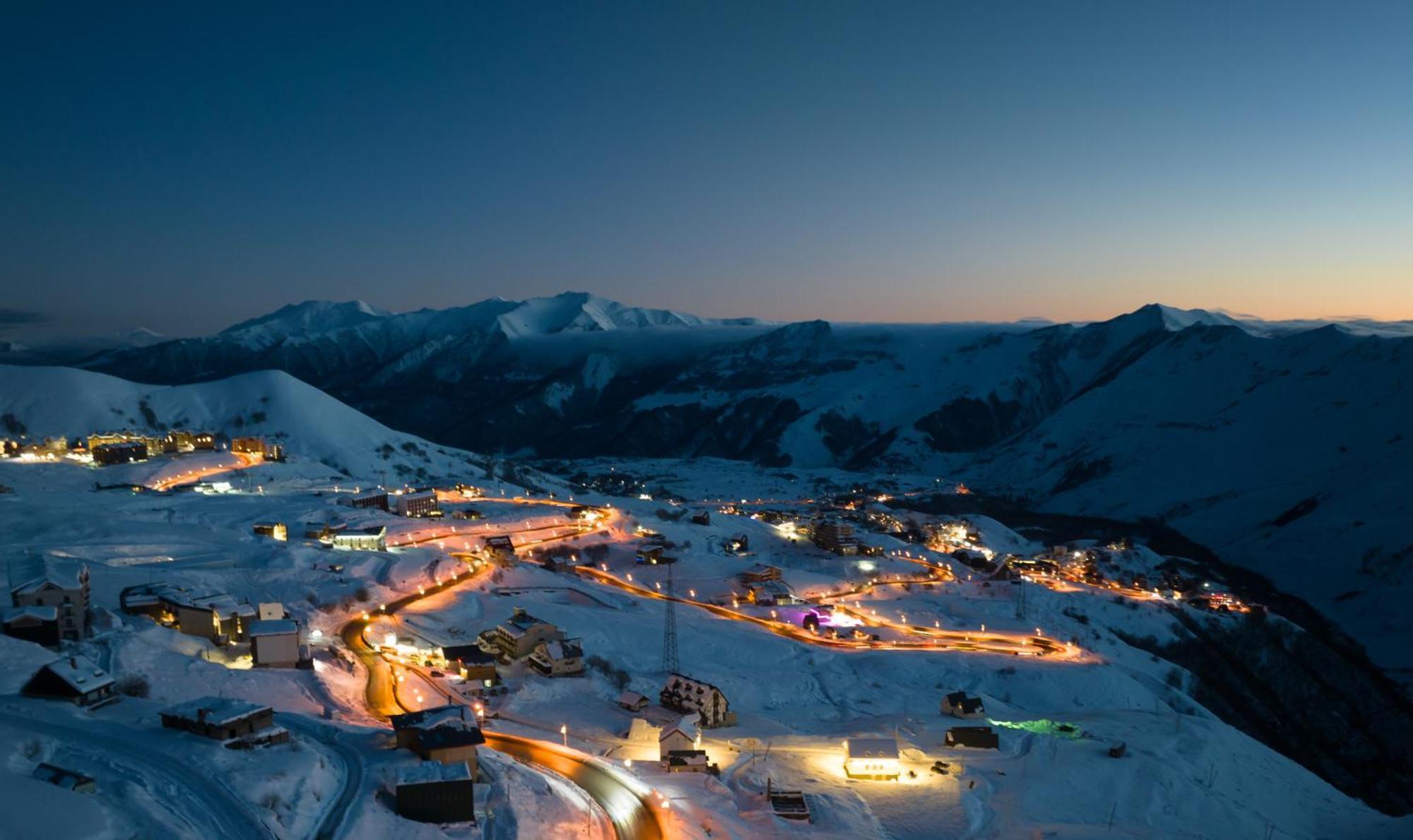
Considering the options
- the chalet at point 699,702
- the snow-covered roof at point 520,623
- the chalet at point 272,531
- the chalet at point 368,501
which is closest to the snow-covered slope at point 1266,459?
the chalet at point 699,702

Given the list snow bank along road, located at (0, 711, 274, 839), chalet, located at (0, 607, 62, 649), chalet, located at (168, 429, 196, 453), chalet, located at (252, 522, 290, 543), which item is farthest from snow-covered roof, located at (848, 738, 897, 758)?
chalet, located at (168, 429, 196, 453)

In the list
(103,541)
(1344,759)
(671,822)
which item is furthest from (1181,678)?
(103,541)

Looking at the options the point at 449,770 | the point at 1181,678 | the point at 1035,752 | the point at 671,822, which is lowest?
the point at 1181,678

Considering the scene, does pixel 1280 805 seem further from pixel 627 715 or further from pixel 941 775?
pixel 627 715

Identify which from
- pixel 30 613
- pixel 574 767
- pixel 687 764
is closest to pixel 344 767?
pixel 574 767

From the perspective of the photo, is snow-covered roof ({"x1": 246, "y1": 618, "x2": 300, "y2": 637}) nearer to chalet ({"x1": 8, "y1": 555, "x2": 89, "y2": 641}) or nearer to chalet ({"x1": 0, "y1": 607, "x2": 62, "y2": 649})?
chalet ({"x1": 8, "y1": 555, "x2": 89, "y2": 641})

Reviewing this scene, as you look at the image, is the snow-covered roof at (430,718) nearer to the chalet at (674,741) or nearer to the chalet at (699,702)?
the chalet at (674,741)
